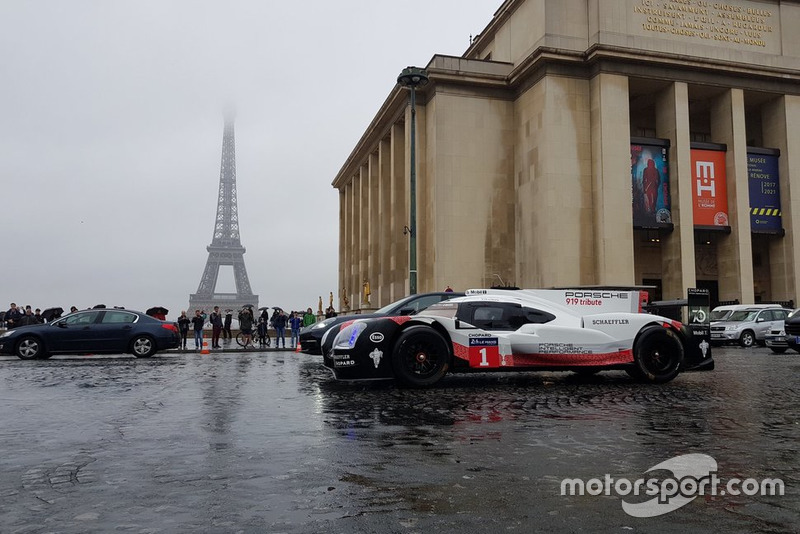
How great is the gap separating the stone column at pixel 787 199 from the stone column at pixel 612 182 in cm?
996

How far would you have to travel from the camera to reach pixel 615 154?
3406cm

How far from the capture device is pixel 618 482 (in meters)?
4.22

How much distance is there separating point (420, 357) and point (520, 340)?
4.93 ft

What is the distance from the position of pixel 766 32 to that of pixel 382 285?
27.3 meters

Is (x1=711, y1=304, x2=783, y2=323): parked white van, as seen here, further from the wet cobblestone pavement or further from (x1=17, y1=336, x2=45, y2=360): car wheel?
(x1=17, y1=336, x2=45, y2=360): car wheel

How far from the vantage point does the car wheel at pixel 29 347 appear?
18984 mm

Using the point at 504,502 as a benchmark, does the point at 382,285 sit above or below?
above

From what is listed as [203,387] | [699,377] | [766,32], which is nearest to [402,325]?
[203,387]

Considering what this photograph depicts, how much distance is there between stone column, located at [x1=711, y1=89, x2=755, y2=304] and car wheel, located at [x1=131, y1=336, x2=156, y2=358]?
95.6 ft

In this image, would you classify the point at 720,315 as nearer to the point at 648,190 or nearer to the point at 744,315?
the point at 744,315

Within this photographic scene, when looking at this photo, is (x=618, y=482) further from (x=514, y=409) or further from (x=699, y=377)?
(x=699, y=377)

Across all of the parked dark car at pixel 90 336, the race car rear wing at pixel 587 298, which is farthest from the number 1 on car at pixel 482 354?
the parked dark car at pixel 90 336

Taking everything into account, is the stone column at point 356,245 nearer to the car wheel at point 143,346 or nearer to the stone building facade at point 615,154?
→ the stone building facade at point 615,154

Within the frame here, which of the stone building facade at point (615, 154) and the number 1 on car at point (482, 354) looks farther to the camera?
the stone building facade at point (615, 154)
